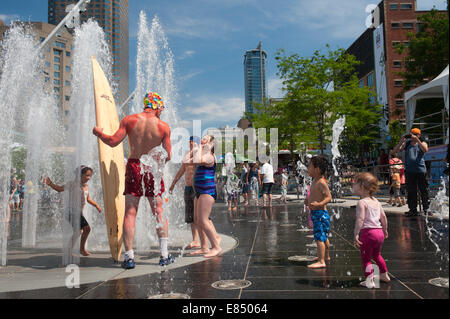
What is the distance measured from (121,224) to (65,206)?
2.83ft

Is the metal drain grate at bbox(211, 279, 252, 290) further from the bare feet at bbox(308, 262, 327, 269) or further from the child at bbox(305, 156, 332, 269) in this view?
the child at bbox(305, 156, 332, 269)

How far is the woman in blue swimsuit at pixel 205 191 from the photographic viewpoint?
15.6 feet

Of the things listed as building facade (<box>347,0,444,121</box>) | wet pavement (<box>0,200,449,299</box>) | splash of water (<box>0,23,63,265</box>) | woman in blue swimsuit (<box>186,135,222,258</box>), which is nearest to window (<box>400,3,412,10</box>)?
building facade (<box>347,0,444,121</box>)

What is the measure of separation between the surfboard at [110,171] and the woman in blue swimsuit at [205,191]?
1.03 m

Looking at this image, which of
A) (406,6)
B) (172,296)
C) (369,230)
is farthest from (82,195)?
(406,6)

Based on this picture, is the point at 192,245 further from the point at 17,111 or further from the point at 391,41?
the point at 391,41

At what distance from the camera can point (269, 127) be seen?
28.2m

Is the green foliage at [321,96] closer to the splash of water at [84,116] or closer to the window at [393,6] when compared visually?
the splash of water at [84,116]

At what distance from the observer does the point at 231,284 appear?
3285 millimetres

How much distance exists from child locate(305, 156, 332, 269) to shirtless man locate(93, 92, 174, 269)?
1780mm

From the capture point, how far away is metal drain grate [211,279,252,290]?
3.18 m

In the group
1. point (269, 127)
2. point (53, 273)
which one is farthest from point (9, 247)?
point (269, 127)

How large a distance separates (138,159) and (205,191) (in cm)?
106
